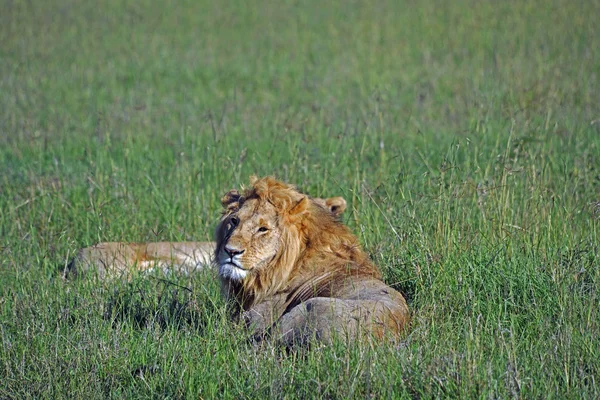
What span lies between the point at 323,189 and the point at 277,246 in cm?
218

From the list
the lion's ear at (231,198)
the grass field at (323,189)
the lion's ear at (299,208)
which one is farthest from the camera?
the lion's ear at (231,198)

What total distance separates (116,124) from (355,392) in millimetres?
7362

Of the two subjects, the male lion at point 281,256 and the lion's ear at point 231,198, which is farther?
the lion's ear at point 231,198

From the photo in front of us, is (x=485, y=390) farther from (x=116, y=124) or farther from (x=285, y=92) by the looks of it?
(x=285, y=92)

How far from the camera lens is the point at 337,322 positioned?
431 cm

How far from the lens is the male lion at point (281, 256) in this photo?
5090 millimetres

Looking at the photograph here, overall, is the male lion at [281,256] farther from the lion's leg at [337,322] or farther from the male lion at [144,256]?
the male lion at [144,256]

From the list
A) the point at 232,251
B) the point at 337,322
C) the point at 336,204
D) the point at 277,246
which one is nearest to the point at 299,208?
the point at 277,246

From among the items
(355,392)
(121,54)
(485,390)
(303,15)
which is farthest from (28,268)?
(303,15)

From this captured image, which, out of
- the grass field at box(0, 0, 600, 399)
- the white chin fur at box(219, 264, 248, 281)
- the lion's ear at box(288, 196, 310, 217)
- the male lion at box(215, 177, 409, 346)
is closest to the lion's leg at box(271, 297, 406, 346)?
the grass field at box(0, 0, 600, 399)

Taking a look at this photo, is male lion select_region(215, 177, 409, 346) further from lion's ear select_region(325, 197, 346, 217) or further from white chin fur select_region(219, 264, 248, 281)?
lion's ear select_region(325, 197, 346, 217)

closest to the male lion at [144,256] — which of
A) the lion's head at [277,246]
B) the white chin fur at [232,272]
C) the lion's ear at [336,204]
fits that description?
the lion's ear at [336,204]

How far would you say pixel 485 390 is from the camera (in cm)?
371

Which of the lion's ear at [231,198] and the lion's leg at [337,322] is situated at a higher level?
the lion's ear at [231,198]
